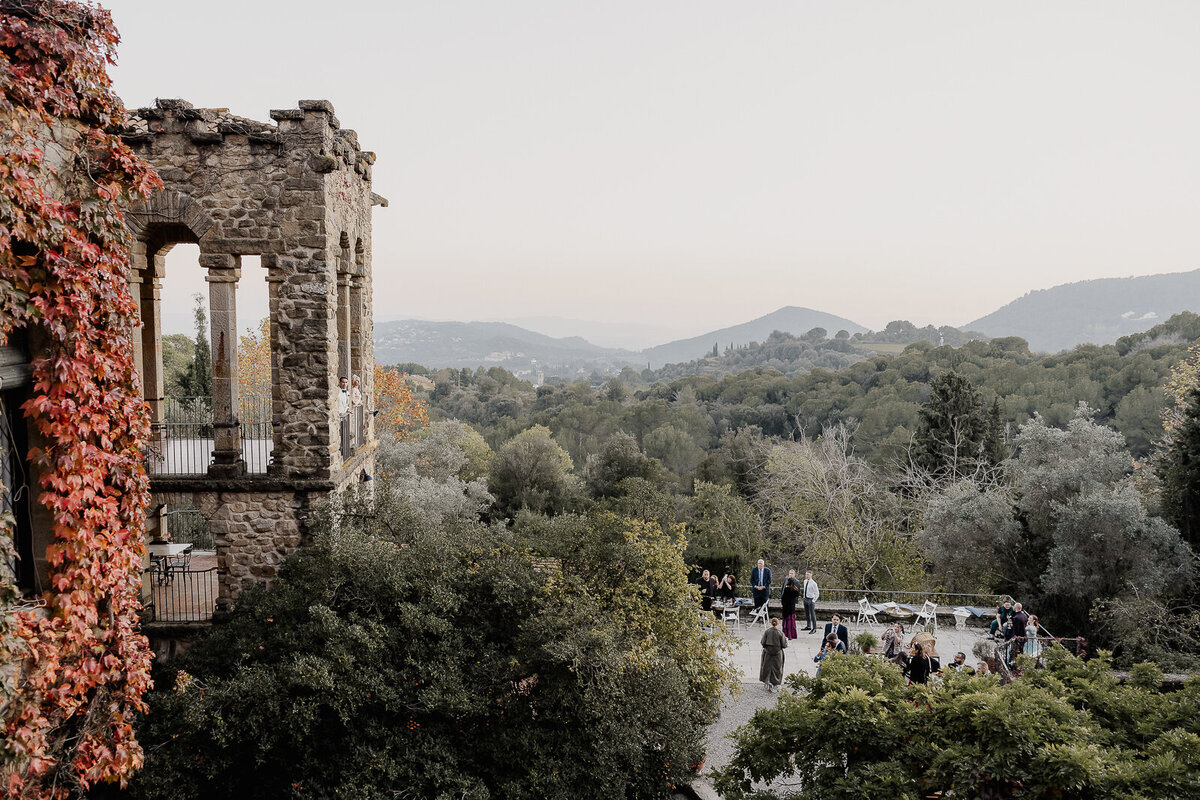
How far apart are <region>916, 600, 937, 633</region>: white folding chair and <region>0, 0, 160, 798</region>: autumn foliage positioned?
46.3ft

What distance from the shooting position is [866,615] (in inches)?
635

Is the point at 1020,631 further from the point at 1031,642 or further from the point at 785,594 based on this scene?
the point at 785,594

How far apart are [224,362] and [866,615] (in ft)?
44.1

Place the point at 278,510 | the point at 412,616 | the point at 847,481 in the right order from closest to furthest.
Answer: the point at 412,616 → the point at 278,510 → the point at 847,481

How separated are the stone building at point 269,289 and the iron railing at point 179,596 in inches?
39.9

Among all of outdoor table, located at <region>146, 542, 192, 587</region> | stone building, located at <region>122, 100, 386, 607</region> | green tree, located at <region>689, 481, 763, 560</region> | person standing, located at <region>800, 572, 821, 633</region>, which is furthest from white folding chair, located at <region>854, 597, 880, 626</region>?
outdoor table, located at <region>146, 542, 192, 587</region>

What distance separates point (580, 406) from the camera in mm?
53594

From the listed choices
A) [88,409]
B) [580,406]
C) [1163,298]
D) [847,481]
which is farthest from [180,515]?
[1163,298]

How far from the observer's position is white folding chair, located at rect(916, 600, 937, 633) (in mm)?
15555

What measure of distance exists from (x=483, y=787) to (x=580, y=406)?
45855 mm

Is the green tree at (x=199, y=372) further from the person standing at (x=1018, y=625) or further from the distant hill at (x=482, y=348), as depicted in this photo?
the distant hill at (x=482, y=348)

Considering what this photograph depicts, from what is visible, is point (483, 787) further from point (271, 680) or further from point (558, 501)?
point (558, 501)

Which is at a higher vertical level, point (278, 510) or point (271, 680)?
point (278, 510)

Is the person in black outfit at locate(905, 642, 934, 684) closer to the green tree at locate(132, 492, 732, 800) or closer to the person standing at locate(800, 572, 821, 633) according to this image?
the green tree at locate(132, 492, 732, 800)
